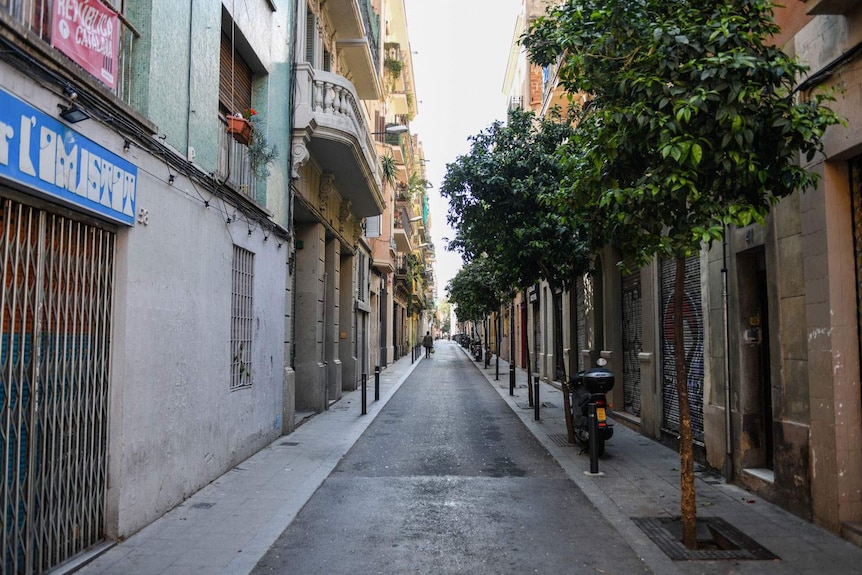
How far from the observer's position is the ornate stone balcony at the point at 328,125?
459 inches

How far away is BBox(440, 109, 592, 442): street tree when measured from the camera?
11.0m

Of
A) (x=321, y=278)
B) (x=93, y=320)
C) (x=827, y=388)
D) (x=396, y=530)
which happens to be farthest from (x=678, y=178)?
(x=321, y=278)

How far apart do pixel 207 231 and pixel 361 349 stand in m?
15.4

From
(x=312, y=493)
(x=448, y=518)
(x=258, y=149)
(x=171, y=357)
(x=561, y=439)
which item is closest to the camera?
(x=448, y=518)

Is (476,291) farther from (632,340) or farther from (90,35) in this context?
(90,35)

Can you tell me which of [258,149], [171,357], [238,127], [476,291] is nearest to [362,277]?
[476,291]

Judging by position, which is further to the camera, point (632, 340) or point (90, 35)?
point (632, 340)

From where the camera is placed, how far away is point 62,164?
15.3 feet

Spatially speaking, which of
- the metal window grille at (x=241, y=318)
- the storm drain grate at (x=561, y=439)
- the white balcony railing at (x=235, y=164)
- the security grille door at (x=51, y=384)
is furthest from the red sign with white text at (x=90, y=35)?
the storm drain grate at (x=561, y=439)

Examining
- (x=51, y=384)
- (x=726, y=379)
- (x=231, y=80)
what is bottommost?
(x=726, y=379)

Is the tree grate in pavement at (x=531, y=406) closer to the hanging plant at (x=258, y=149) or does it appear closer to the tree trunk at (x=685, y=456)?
the hanging plant at (x=258, y=149)

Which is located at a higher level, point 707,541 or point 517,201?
point 517,201

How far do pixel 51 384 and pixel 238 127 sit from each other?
4.94 m

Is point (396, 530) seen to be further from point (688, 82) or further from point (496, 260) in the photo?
point (496, 260)
